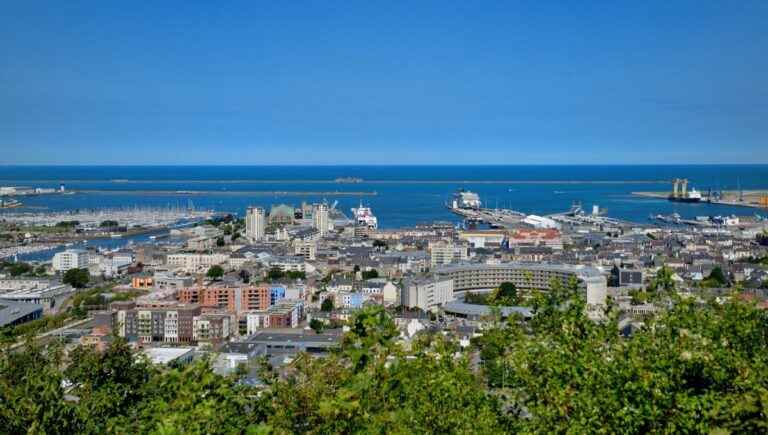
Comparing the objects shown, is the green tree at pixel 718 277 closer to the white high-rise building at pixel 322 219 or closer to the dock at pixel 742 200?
the white high-rise building at pixel 322 219

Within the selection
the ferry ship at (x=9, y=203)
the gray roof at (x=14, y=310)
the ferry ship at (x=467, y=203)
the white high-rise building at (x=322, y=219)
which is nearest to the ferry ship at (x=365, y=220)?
the white high-rise building at (x=322, y=219)

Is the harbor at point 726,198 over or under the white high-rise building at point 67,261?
over

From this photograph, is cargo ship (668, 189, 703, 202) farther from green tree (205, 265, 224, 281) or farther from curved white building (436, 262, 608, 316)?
green tree (205, 265, 224, 281)

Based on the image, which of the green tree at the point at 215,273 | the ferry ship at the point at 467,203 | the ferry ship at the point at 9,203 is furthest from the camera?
the ferry ship at the point at 467,203

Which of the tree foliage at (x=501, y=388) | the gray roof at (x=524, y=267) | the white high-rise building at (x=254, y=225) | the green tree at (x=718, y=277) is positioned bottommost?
the green tree at (x=718, y=277)

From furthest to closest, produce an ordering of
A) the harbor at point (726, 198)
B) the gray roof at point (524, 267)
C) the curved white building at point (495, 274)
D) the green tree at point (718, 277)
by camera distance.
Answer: the harbor at point (726, 198)
the curved white building at point (495, 274)
the gray roof at point (524, 267)
the green tree at point (718, 277)

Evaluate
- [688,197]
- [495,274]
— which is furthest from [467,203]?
[495,274]

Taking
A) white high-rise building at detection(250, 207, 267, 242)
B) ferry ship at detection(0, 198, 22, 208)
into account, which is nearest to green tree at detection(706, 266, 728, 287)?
white high-rise building at detection(250, 207, 267, 242)

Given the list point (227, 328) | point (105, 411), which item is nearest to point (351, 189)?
point (227, 328)

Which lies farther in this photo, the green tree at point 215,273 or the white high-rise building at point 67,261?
the white high-rise building at point 67,261

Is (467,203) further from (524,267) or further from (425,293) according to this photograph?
(425,293)
